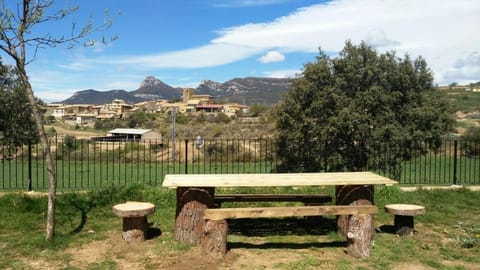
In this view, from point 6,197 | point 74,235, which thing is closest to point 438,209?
point 74,235

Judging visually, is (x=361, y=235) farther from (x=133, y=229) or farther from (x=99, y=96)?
(x=99, y=96)

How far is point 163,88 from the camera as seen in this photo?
157500 millimetres

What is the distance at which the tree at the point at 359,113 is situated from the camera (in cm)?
1277

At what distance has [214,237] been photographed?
5348mm

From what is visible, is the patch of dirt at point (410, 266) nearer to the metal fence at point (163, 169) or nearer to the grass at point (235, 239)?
the grass at point (235, 239)

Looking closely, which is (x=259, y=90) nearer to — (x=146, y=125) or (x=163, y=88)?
(x=146, y=125)

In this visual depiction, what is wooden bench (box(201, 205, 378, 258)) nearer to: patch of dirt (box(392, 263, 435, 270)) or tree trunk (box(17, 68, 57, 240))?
patch of dirt (box(392, 263, 435, 270))

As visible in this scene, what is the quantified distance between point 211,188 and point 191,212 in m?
0.44

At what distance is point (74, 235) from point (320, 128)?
8.32m

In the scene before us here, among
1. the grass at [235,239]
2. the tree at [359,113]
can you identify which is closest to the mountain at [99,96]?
the tree at [359,113]

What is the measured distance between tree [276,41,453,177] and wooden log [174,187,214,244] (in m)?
7.10

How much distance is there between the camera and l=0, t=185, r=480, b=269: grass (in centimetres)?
532

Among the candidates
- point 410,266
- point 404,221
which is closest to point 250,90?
point 404,221

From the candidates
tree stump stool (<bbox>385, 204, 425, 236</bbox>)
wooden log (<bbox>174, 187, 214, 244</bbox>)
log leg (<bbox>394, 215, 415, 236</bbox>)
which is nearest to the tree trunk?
wooden log (<bbox>174, 187, 214, 244</bbox>)
